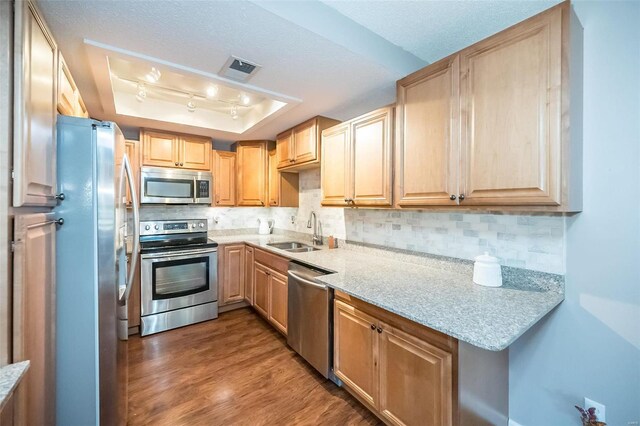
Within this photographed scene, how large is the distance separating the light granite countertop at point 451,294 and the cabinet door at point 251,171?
5.92 ft

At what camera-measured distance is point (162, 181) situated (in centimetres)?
306

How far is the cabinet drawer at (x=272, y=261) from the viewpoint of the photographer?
2546 millimetres

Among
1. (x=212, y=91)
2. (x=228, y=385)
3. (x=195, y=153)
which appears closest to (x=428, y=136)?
(x=212, y=91)

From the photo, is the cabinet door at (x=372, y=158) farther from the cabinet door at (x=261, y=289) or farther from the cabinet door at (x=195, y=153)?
the cabinet door at (x=195, y=153)

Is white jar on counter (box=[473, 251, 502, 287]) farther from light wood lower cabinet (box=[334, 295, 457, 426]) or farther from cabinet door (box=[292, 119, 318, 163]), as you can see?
cabinet door (box=[292, 119, 318, 163])

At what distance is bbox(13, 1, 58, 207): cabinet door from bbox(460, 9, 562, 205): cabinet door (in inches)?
77.1

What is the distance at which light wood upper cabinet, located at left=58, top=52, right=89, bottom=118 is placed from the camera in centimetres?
151

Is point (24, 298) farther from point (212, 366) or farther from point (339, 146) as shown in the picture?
point (339, 146)

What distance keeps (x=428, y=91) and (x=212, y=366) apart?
8.77 feet

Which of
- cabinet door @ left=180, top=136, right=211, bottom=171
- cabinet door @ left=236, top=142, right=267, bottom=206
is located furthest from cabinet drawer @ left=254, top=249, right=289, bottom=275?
A: cabinet door @ left=180, top=136, right=211, bottom=171

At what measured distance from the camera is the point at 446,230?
6.23 ft

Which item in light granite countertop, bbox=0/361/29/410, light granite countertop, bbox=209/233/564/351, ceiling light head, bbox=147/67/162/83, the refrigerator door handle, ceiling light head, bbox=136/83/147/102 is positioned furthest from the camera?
ceiling light head, bbox=136/83/147/102

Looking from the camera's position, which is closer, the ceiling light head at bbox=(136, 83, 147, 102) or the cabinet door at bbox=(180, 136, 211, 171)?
the ceiling light head at bbox=(136, 83, 147, 102)

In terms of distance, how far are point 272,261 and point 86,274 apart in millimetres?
1617
